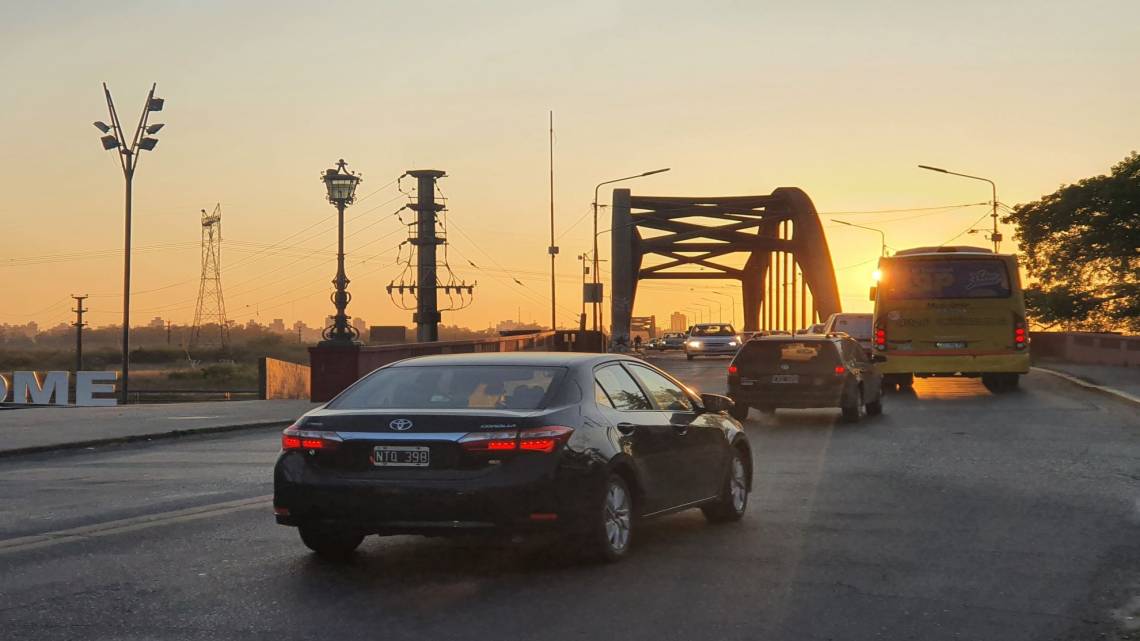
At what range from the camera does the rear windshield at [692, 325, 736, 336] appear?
63688mm

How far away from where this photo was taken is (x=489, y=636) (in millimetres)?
6449

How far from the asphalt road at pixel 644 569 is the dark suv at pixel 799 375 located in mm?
6932

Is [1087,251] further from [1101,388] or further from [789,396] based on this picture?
[789,396]

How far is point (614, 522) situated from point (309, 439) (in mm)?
1816

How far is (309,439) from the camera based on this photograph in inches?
323

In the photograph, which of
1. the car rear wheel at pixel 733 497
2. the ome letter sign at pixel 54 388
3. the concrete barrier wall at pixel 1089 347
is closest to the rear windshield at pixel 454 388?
the car rear wheel at pixel 733 497

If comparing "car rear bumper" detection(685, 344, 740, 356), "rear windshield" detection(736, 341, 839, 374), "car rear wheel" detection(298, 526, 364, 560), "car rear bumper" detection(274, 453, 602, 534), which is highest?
"car rear bumper" detection(685, 344, 740, 356)

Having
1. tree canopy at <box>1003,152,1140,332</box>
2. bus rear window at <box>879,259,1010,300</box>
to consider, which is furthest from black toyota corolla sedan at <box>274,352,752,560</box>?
tree canopy at <box>1003,152,1140,332</box>

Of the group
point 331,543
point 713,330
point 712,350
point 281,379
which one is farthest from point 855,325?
point 331,543

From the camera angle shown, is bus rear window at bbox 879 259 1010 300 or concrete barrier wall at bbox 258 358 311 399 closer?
bus rear window at bbox 879 259 1010 300

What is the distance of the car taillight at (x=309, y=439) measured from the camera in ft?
26.7

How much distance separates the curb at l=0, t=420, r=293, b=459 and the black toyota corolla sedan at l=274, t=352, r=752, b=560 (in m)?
9.75

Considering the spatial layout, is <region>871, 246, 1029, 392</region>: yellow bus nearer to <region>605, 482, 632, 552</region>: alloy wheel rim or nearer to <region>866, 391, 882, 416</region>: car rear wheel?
<region>866, 391, 882, 416</region>: car rear wheel

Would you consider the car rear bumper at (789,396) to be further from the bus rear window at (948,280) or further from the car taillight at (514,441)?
the car taillight at (514,441)
